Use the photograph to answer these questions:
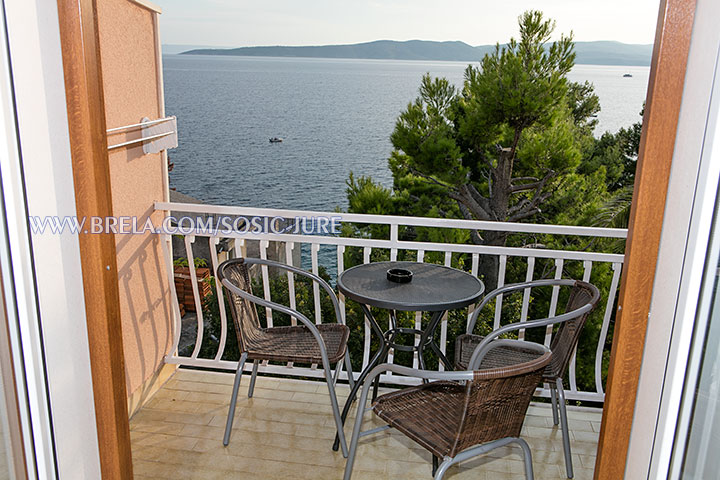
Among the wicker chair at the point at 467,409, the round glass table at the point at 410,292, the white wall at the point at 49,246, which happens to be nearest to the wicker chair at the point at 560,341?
the round glass table at the point at 410,292

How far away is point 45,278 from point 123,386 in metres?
0.43

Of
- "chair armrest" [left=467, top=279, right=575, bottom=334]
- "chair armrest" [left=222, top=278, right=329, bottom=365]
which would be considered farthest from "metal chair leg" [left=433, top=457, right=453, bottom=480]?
"chair armrest" [left=467, top=279, right=575, bottom=334]

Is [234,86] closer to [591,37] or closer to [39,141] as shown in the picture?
[591,37]

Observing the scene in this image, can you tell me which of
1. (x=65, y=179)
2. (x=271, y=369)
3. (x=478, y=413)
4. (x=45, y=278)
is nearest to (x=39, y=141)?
(x=65, y=179)

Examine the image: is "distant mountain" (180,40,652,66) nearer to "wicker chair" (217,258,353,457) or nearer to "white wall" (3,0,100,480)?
"wicker chair" (217,258,353,457)

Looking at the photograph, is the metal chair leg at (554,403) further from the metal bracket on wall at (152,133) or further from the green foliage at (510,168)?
the green foliage at (510,168)

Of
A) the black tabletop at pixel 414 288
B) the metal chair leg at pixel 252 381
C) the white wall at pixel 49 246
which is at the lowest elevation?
the metal chair leg at pixel 252 381

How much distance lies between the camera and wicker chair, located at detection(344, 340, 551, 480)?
197 centimetres

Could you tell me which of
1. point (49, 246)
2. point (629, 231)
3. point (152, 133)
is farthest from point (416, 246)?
point (49, 246)

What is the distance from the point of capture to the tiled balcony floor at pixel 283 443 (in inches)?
110

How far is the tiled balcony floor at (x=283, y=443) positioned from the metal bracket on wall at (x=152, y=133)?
1.51 meters

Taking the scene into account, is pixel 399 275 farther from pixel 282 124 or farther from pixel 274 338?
pixel 282 124

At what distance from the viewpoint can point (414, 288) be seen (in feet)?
9.35

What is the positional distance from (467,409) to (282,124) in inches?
1274
